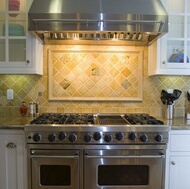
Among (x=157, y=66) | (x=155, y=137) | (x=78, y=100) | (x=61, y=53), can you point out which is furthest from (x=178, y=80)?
(x=61, y=53)

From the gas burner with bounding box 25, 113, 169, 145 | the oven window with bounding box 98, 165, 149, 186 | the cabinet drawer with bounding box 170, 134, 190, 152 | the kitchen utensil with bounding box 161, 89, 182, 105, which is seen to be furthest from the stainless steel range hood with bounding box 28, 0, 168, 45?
the oven window with bounding box 98, 165, 149, 186

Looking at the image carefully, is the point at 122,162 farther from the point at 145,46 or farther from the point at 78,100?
the point at 145,46

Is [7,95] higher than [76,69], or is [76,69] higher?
[76,69]

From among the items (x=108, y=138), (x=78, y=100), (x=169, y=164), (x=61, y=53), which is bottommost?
(x=169, y=164)

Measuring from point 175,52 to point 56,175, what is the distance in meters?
1.66

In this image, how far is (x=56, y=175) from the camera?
1932 mm

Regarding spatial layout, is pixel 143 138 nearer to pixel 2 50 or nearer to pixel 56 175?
pixel 56 175

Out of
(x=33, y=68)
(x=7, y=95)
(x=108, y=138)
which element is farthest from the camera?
(x=7, y=95)

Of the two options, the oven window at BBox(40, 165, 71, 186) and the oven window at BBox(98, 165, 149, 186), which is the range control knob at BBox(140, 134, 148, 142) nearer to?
the oven window at BBox(98, 165, 149, 186)

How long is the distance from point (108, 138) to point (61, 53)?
1187 mm

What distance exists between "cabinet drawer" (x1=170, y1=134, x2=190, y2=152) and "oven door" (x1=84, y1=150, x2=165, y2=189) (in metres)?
0.15

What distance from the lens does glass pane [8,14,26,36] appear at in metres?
2.22

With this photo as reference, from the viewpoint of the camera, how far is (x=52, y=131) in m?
1.88

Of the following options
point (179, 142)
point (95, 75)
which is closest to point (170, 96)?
point (179, 142)
